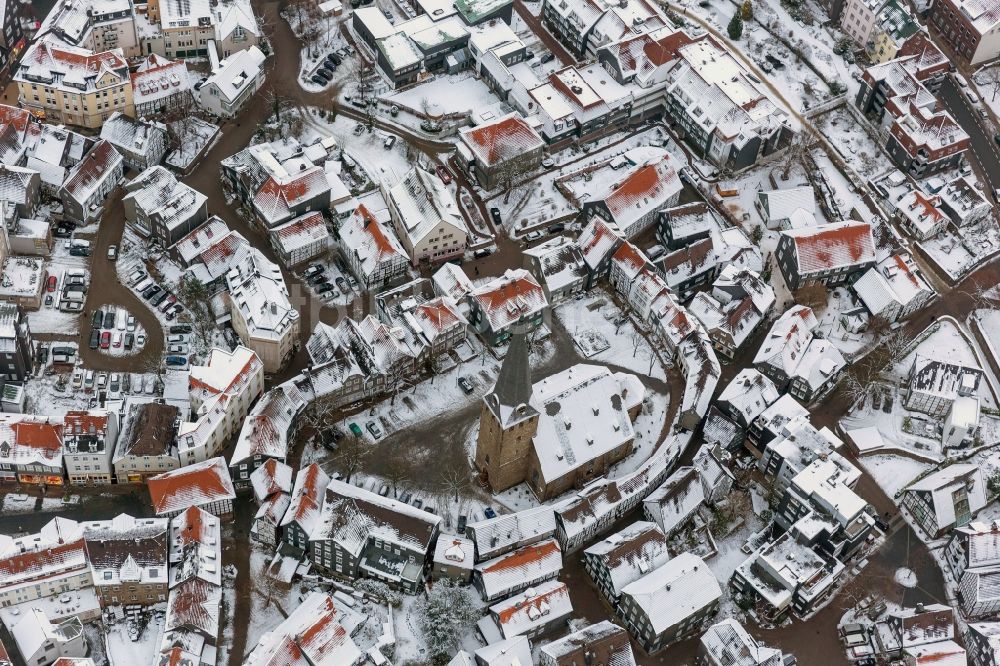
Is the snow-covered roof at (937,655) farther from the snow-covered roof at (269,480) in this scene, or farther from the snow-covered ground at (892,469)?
the snow-covered roof at (269,480)

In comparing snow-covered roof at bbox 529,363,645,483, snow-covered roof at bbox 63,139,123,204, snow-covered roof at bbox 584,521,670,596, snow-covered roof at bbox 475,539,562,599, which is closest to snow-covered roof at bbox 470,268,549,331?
snow-covered roof at bbox 529,363,645,483

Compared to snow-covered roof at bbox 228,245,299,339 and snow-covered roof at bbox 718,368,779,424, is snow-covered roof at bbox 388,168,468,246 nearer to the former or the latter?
snow-covered roof at bbox 228,245,299,339

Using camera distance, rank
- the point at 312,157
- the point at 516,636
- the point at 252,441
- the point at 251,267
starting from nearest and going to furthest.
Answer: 1. the point at 516,636
2. the point at 252,441
3. the point at 251,267
4. the point at 312,157

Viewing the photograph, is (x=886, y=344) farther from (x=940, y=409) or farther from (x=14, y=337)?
(x=14, y=337)

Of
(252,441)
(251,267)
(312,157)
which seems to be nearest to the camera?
(252,441)

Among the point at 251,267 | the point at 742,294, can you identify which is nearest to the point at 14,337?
the point at 251,267

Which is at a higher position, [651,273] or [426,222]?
[426,222]

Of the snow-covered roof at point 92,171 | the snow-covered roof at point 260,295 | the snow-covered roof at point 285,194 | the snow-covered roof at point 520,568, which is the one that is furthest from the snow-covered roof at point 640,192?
the snow-covered roof at point 92,171

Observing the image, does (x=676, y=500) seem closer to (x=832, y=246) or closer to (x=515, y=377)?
(x=515, y=377)
